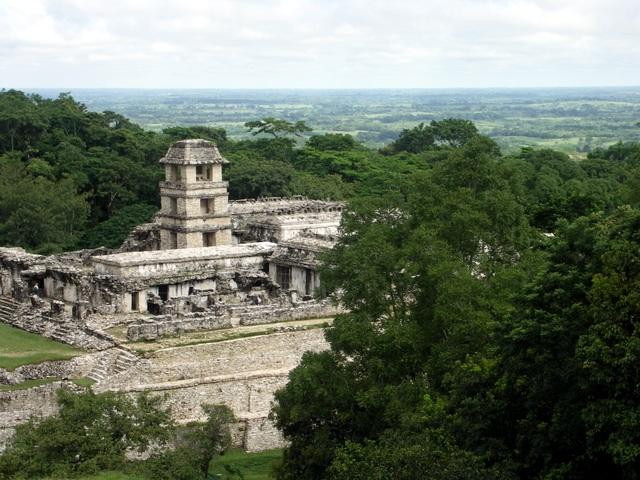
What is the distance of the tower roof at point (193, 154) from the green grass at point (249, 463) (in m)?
18.8

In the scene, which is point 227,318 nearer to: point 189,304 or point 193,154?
point 189,304

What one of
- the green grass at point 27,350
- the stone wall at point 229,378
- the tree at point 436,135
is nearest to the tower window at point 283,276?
the stone wall at point 229,378

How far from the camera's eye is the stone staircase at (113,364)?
3114 cm

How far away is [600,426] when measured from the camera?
17766 millimetres

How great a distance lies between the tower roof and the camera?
45.7 meters

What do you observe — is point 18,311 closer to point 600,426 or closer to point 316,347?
point 316,347

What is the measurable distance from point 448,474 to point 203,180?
28857mm

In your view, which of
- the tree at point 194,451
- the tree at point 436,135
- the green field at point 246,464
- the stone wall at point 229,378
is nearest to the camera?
the tree at point 194,451

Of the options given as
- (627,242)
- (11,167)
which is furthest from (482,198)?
(11,167)

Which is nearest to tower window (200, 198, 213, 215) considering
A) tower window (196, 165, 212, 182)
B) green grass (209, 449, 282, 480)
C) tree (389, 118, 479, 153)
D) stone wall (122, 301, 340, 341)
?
tower window (196, 165, 212, 182)

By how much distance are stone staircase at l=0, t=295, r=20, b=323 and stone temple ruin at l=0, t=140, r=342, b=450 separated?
5 centimetres

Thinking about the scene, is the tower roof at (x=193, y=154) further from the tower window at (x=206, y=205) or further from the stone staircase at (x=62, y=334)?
the stone staircase at (x=62, y=334)

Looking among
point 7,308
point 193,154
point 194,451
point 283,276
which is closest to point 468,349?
point 194,451

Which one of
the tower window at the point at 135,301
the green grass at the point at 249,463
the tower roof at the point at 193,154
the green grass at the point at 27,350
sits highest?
the tower roof at the point at 193,154
